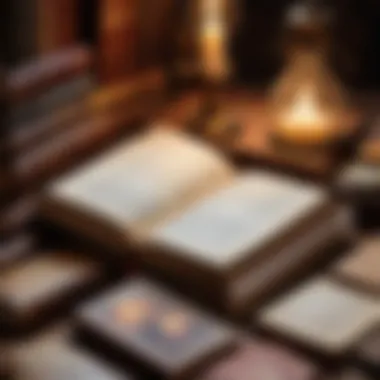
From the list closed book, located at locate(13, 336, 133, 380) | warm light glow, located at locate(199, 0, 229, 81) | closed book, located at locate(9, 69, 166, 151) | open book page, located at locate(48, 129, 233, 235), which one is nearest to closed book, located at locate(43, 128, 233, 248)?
open book page, located at locate(48, 129, 233, 235)

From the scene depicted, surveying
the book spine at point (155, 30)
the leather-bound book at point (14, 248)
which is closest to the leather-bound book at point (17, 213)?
the leather-bound book at point (14, 248)

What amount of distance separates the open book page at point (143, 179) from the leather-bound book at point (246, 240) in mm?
51

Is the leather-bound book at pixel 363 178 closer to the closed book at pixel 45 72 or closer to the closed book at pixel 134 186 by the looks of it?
the closed book at pixel 134 186

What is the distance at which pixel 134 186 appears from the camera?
1.81m

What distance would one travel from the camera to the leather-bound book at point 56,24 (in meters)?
2.15

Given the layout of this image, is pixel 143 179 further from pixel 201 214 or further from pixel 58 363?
pixel 58 363

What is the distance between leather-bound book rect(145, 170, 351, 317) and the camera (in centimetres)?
156

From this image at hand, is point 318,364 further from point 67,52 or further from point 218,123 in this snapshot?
point 67,52

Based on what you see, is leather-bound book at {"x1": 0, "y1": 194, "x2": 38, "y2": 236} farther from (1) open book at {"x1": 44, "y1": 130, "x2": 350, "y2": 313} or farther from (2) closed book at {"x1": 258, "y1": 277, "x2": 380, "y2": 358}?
(2) closed book at {"x1": 258, "y1": 277, "x2": 380, "y2": 358}

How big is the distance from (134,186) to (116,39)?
0.57 metres

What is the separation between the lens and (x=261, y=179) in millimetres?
1802

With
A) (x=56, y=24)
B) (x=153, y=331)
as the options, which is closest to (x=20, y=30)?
(x=56, y=24)

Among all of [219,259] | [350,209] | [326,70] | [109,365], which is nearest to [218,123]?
[326,70]

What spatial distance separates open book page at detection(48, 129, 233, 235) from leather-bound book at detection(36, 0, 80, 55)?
0.35 metres
